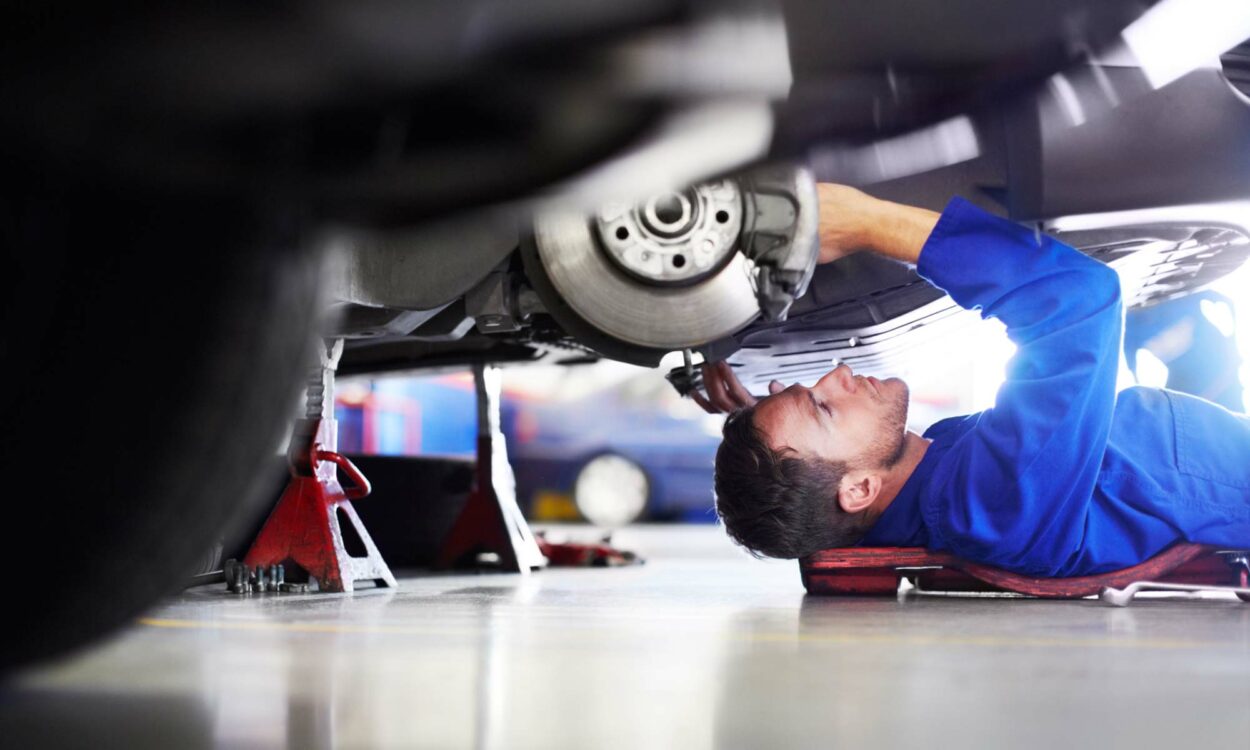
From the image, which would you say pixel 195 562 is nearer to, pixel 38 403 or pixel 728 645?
pixel 38 403

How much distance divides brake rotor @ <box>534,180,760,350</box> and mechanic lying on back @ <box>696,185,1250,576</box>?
189 mm

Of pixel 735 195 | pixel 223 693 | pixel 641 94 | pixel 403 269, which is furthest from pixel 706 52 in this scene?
pixel 403 269

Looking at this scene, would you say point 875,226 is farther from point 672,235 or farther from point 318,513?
point 318,513

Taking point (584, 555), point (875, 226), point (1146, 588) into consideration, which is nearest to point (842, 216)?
point (875, 226)

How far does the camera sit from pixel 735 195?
120cm

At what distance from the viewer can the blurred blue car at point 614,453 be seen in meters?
5.38

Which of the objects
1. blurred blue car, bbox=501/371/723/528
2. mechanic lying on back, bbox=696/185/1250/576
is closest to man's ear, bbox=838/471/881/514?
mechanic lying on back, bbox=696/185/1250/576

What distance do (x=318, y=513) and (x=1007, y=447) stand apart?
1.04 metres

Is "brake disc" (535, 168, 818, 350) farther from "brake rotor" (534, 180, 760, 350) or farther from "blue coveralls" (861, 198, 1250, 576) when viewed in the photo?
"blue coveralls" (861, 198, 1250, 576)

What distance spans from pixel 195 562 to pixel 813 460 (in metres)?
1.12

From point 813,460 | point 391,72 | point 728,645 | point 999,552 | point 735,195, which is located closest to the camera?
point 391,72

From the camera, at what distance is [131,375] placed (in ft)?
1.62

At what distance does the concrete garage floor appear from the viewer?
518 millimetres

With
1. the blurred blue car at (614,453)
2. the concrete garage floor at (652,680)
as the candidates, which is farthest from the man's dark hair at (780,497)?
the blurred blue car at (614,453)
